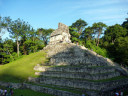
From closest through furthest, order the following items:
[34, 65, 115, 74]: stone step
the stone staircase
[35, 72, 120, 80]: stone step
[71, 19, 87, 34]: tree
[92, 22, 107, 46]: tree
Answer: the stone staircase < [35, 72, 120, 80]: stone step < [34, 65, 115, 74]: stone step < [92, 22, 107, 46]: tree < [71, 19, 87, 34]: tree

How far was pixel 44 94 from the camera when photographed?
16.8 meters

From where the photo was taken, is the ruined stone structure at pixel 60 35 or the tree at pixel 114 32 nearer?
the ruined stone structure at pixel 60 35

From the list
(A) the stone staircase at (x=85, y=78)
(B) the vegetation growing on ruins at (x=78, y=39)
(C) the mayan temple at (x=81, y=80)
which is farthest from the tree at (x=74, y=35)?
(A) the stone staircase at (x=85, y=78)

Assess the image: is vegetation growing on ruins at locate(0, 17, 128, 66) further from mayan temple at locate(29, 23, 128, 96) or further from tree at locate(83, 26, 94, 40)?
mayan temple at locate(29, 23, 128, 96)

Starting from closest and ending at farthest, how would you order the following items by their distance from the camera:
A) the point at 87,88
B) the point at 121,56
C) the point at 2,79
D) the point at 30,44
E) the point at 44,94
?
the point at 87,88 → the point at 44,94 → the point at 2,79 → the point at 121,56 → the point at 30,44

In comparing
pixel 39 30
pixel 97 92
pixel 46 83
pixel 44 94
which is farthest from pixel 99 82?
pixel 39 30

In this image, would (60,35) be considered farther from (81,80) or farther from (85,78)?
(81,80)

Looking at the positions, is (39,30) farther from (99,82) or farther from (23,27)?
(99,82)

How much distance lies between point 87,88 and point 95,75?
2020 mm

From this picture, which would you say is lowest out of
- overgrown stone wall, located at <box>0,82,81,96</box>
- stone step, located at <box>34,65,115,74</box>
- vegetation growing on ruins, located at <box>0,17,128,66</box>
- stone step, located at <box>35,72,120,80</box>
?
overgrown stone wall, located at <box>0,82,81,96</box>

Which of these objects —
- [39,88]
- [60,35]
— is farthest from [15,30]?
[39,88]

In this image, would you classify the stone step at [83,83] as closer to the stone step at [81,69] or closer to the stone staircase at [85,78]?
the stone staircase at [85,78]

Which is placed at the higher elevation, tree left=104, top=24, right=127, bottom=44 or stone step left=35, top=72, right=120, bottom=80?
tree left=104, top=24, right=127, bottom=44

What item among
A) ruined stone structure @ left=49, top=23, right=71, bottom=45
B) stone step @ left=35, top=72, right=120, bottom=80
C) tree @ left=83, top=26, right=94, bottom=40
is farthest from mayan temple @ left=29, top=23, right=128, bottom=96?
tree @ left=83, top=26, right=94, bottom=40
